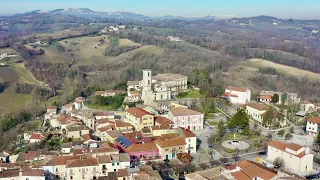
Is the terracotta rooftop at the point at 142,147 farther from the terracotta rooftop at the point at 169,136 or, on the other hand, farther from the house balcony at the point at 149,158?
the terracotta rooftop at the point at 169,136

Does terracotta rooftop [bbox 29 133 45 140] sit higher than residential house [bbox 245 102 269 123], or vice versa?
residential house [bbox 245 102 269 123]

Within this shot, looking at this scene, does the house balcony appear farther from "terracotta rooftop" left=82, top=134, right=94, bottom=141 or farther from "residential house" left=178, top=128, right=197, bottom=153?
"terracotta rooftop" left=82, top=134, right=94, bottom=141

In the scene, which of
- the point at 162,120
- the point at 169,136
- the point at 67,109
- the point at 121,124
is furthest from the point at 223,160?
the point at 67,109

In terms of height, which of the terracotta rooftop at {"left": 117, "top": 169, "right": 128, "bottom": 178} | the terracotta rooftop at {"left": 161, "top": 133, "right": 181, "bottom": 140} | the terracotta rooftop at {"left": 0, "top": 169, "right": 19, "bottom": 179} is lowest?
the terracotta rooftop at {"left": 0, "top": 169, "right": 19, "bottom": 179}

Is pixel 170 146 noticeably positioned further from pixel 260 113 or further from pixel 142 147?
pixel 260 113

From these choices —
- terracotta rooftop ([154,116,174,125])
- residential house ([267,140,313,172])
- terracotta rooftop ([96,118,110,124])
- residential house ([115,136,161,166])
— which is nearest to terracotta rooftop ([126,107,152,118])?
terracotta rooftop ([154,116,174,125])

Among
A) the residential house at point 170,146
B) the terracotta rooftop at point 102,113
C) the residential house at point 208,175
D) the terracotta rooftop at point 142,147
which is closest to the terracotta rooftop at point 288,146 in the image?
the residential house at point 208,175
